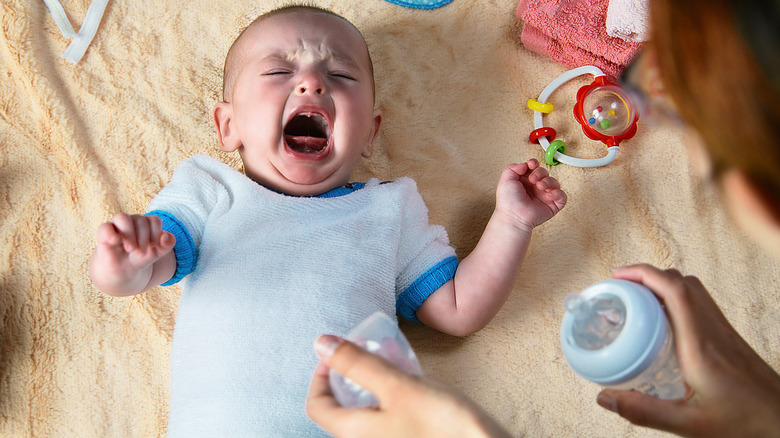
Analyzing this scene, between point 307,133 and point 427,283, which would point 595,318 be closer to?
point 427,283

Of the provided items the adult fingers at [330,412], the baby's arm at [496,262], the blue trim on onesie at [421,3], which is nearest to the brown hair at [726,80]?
the adult fingers at [330,412]

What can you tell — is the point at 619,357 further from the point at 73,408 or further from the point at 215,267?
the point at 73,408

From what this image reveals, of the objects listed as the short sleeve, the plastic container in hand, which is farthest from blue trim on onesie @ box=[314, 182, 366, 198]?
the plastic container in hand

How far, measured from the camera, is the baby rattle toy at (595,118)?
5.16 ft

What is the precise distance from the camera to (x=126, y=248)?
1050 millimetres

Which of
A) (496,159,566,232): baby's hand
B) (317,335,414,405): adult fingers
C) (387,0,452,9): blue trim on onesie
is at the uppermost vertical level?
(387,0,452,9): blue trim on onesie

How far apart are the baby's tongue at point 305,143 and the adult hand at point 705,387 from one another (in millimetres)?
768

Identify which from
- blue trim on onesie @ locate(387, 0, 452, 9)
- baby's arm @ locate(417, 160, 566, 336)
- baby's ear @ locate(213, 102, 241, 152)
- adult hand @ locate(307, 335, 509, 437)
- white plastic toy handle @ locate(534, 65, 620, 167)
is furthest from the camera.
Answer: blue trim on onesie @ locate(387, 0, 452, 9)

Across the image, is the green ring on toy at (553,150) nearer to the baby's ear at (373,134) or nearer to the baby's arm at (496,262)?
the baby's arm at (496,262)

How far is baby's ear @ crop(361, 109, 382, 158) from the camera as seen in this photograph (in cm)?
152

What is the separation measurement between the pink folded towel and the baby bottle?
943 mm

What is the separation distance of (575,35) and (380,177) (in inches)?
25.0

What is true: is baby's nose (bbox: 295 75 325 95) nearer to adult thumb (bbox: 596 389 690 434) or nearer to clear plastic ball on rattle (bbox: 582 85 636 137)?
clear plastic ball on rattle (bbox: 582 85 636 137)

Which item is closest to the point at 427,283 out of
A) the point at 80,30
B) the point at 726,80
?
the point at 726,80
